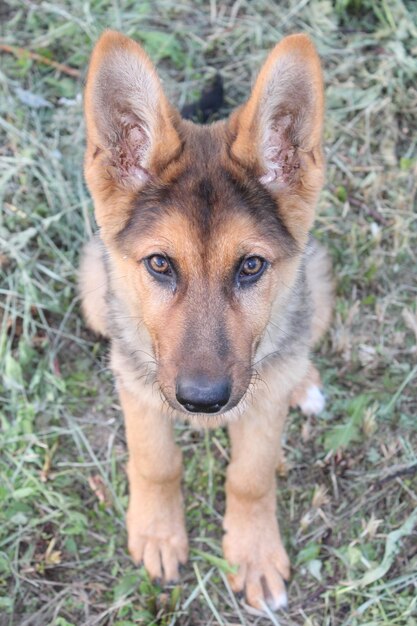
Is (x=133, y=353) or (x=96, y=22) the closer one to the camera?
(x=133, y=353)

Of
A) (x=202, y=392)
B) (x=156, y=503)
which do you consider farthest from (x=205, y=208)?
(x=156, y=503)

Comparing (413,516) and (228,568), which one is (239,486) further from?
(413,516)

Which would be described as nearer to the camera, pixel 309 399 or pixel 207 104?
pixel 309 399

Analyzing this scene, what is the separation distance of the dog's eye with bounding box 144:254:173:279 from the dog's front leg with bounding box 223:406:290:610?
1.05 meters

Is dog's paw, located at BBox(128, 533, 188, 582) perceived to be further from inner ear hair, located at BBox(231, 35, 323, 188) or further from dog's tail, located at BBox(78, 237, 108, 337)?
inner ear hair, located at BBox(231, 35, 323, 188)

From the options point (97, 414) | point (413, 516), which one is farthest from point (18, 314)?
point (413, 516)

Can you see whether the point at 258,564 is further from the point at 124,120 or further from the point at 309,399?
the point at 124,120

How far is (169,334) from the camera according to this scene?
3.25 meters

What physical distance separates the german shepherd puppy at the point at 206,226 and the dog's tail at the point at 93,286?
45 cm

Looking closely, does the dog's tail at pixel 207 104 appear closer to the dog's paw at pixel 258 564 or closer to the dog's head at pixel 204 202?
the dog's head at pixel 204 202

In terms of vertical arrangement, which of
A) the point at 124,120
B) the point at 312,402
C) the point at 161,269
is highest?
the point at 124,120

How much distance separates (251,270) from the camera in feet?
11.0

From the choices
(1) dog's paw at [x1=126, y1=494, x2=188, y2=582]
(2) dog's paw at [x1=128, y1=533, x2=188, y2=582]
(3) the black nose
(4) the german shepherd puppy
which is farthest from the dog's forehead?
(2) dog's paw at [x1=128, y1=533, x2=188, y2=582]

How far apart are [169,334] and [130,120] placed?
925 millimetres
